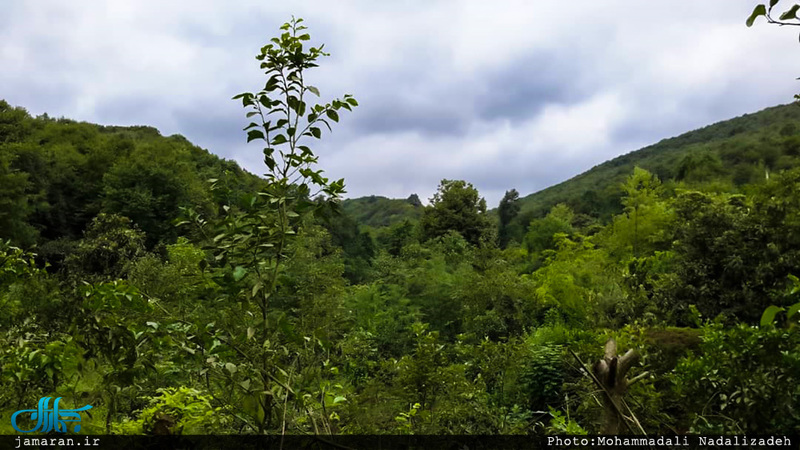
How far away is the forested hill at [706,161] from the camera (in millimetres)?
30922

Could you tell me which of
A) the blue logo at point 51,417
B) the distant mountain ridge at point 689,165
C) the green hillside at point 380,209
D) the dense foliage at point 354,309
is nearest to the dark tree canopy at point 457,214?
the dense foliage at point 354,309

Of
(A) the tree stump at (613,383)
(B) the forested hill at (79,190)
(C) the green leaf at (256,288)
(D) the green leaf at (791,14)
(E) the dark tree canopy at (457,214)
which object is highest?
(B) the forested hill at (79,190)

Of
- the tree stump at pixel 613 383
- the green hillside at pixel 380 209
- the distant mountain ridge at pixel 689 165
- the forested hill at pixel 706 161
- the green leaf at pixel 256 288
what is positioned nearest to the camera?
the green leaf at pixel 256 288

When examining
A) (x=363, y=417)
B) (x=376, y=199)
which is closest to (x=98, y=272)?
(x=363, y=417)

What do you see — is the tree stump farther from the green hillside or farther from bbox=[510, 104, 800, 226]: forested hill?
the green hillside

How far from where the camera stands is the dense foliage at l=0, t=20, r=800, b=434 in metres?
1.88

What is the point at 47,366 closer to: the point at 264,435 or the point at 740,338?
the point at 264,435

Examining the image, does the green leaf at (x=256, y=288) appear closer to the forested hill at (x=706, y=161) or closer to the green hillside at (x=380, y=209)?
the forested hill at (x=706, y=161)

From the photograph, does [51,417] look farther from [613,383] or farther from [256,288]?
[613,383]

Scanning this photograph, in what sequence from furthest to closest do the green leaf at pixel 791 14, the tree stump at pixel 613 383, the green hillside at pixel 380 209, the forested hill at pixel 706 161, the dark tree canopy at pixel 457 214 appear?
the green hillside at pixel 380 209 → the forested hill at pixel 706 161 → the dark tree canopy at pixel 457 214 → the tree stump at pixel 613 383 → the green leaf at pixel 791 14

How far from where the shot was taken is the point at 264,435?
1.78 metres

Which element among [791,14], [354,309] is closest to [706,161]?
[354,309]

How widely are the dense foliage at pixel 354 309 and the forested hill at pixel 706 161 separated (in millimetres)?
9760

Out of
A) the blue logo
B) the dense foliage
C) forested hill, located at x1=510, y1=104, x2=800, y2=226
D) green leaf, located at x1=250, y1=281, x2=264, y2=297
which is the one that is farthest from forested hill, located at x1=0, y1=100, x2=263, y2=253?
forested hill, located at x1=510, y1=104, x2=800, y2=226
